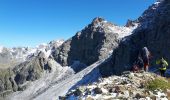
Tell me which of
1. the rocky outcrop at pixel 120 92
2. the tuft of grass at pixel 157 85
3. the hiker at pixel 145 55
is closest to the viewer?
the rocky outcrop at pixel 120 92

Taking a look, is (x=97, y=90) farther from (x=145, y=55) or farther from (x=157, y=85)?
(x=145, y=55)

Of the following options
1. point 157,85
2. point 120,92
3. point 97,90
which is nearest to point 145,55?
point 157,85

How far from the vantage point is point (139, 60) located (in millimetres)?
39094

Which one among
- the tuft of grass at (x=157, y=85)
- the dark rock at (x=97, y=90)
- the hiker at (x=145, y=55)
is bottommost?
the tuft of grass at (x=157, y=85)

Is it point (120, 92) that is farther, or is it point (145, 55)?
point (145, 55)

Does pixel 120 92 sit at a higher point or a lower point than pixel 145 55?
lower

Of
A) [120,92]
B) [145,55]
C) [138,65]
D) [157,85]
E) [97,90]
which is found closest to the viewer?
[120,92]

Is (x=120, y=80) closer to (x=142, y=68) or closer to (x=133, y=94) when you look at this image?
(x=133, y=94)

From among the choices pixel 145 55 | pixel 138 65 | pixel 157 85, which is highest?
pixel 145 55

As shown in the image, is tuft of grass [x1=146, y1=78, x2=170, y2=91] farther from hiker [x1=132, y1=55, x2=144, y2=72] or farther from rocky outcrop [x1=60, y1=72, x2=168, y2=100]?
hiker [x1=132, y1=55, x2=144, y2=72]

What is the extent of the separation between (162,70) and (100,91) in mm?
13410

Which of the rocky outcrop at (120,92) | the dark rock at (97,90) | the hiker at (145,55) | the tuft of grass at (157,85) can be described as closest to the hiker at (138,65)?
the hiker at (145,55)

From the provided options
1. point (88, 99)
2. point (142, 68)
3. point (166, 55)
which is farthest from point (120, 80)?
point (166, 55)

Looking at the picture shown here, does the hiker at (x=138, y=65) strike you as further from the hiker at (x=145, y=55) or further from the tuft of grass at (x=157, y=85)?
the tuft of grass at (x=157, y=85)
